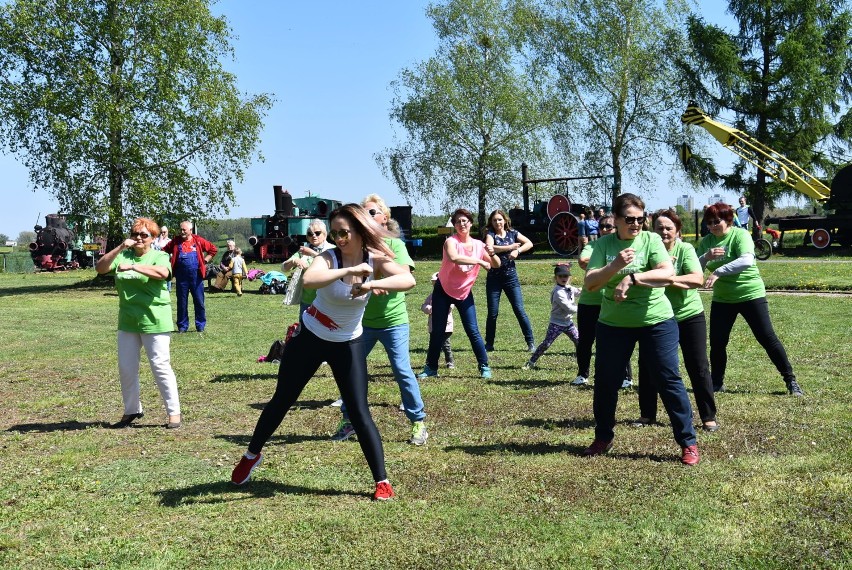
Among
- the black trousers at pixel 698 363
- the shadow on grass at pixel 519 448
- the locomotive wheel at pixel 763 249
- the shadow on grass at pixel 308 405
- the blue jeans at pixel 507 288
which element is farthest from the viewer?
the locomotive wheel at pixel 763 249

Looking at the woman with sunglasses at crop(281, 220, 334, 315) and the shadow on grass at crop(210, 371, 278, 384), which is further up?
the woman with sunglasses at crop(281, 220, 334, 315)

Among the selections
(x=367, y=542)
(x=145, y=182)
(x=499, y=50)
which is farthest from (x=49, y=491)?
(x=499, y=50)

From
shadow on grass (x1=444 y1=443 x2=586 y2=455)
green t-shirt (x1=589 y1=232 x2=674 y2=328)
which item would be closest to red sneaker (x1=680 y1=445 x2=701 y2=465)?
shadow on grass (x1=444 y1=443 x2=586 y2=455)

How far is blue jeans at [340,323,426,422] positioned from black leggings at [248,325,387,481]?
1.37 meters

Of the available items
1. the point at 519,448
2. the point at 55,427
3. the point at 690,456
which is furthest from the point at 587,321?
the point at 55,427

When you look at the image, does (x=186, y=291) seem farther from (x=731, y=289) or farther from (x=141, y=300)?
(x=731, y=289)

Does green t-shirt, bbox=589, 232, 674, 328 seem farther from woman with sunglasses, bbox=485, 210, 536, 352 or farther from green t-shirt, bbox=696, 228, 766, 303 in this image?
woman with sunglasses, bbox=485, 210, 536, 352

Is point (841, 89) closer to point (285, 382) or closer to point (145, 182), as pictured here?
point (145, 182)

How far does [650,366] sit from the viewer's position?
612 cm

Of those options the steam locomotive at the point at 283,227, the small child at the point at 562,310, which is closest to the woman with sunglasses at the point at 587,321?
the small child at the point at 562,310

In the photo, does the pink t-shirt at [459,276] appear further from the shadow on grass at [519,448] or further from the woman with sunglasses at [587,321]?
the shadow on grass at [519,448]

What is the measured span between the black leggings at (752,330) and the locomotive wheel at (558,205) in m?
24.8

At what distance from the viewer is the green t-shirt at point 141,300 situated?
24.6 ft

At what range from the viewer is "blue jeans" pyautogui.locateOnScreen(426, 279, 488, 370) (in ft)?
31.0
